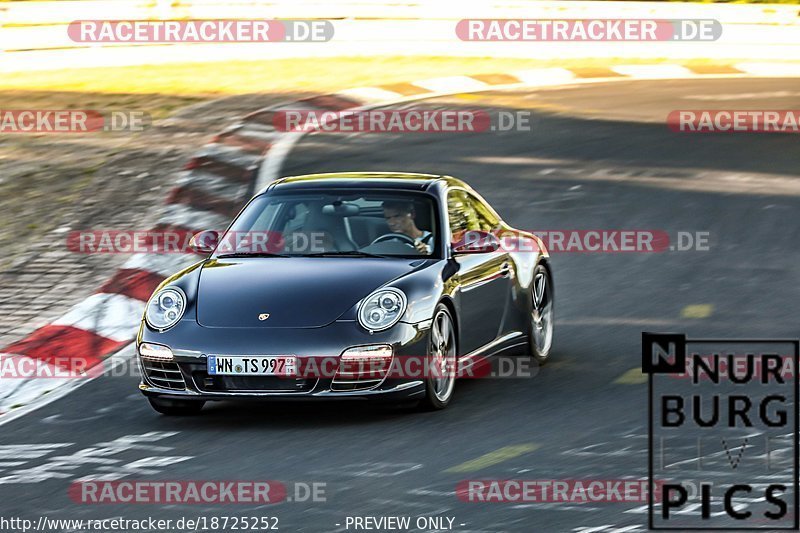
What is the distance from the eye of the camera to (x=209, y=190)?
14383mm

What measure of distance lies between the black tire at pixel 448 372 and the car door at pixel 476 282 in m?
0.15

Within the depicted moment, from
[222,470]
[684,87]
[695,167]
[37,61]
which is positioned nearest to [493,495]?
[222,470]

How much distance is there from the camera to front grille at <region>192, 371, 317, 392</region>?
26.8 ft

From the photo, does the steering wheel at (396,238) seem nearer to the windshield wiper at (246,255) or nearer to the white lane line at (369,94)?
the windshield wiper at (246,255)

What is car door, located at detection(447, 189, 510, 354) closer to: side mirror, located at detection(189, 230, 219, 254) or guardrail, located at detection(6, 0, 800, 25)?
side mirror, located at detection(189, 230, 219, 254)

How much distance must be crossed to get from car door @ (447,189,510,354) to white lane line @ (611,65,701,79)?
12141mm

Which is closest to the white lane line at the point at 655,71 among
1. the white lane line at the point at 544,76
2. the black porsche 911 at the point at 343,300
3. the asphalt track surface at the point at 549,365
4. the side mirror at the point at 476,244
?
the white lane line at the point at 544,76

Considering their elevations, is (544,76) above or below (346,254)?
above

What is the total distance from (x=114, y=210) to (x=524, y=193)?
3683mm

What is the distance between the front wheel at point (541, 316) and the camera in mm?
10016

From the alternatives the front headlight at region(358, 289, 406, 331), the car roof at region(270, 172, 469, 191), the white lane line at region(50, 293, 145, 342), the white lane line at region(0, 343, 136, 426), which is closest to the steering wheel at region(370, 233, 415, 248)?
the car roof at region(270, 172, 469, 191)

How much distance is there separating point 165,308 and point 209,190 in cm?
587

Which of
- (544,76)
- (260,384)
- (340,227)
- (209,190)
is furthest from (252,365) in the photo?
(544,76)

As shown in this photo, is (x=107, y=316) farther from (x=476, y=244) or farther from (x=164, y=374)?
(x=476, y=244)
